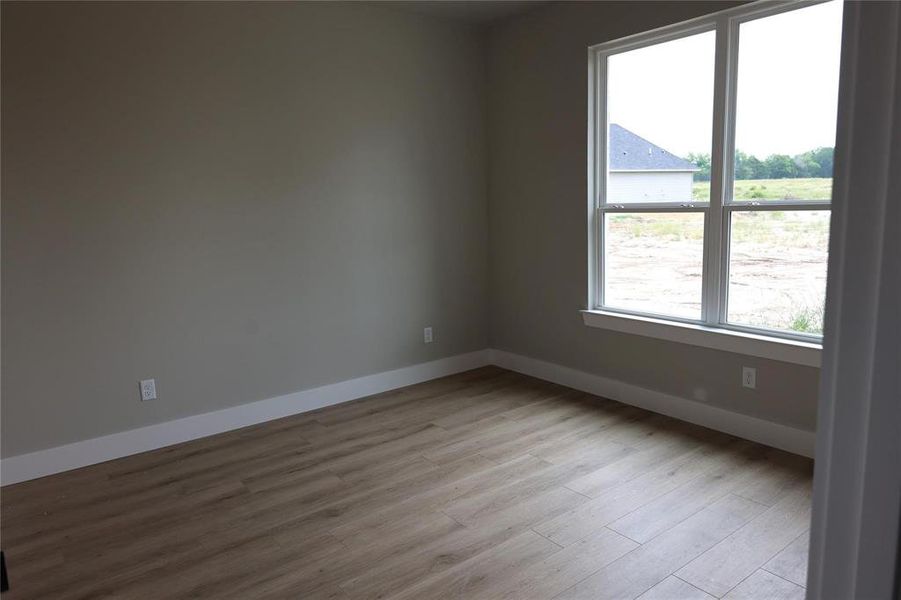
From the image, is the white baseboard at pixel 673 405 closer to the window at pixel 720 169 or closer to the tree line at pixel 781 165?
the window at pixel 720 169

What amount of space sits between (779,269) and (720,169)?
651mm

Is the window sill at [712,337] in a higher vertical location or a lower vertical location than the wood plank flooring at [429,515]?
higher

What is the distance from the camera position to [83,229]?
3.23 metres

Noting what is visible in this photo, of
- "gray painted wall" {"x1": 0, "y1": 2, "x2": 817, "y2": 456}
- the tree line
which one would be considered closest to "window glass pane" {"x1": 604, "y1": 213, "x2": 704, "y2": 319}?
"gray painted wall" {"x1": 0, "y1": 2, "x2": 817, "y2": 456}

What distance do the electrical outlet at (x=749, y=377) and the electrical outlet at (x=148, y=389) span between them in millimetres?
3397

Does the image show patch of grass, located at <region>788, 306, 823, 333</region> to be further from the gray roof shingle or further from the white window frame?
the gray roof shingle

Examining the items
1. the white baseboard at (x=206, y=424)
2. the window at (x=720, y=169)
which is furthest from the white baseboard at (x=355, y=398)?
the window at (x=720, y=169)

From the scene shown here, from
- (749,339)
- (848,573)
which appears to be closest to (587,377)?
(749,339)

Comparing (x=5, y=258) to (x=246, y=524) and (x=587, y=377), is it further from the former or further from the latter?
(x=587, y=377)

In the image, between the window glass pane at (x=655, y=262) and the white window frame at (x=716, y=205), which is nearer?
the white window frame at (x=716, y=205)

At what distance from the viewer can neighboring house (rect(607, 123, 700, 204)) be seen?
3.67 m

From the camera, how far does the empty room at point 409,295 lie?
2535mm

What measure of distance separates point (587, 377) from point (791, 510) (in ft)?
5.84

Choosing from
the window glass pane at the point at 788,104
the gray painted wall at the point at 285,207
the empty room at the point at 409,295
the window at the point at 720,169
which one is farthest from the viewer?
the gray painted wall at the point at 285,207
